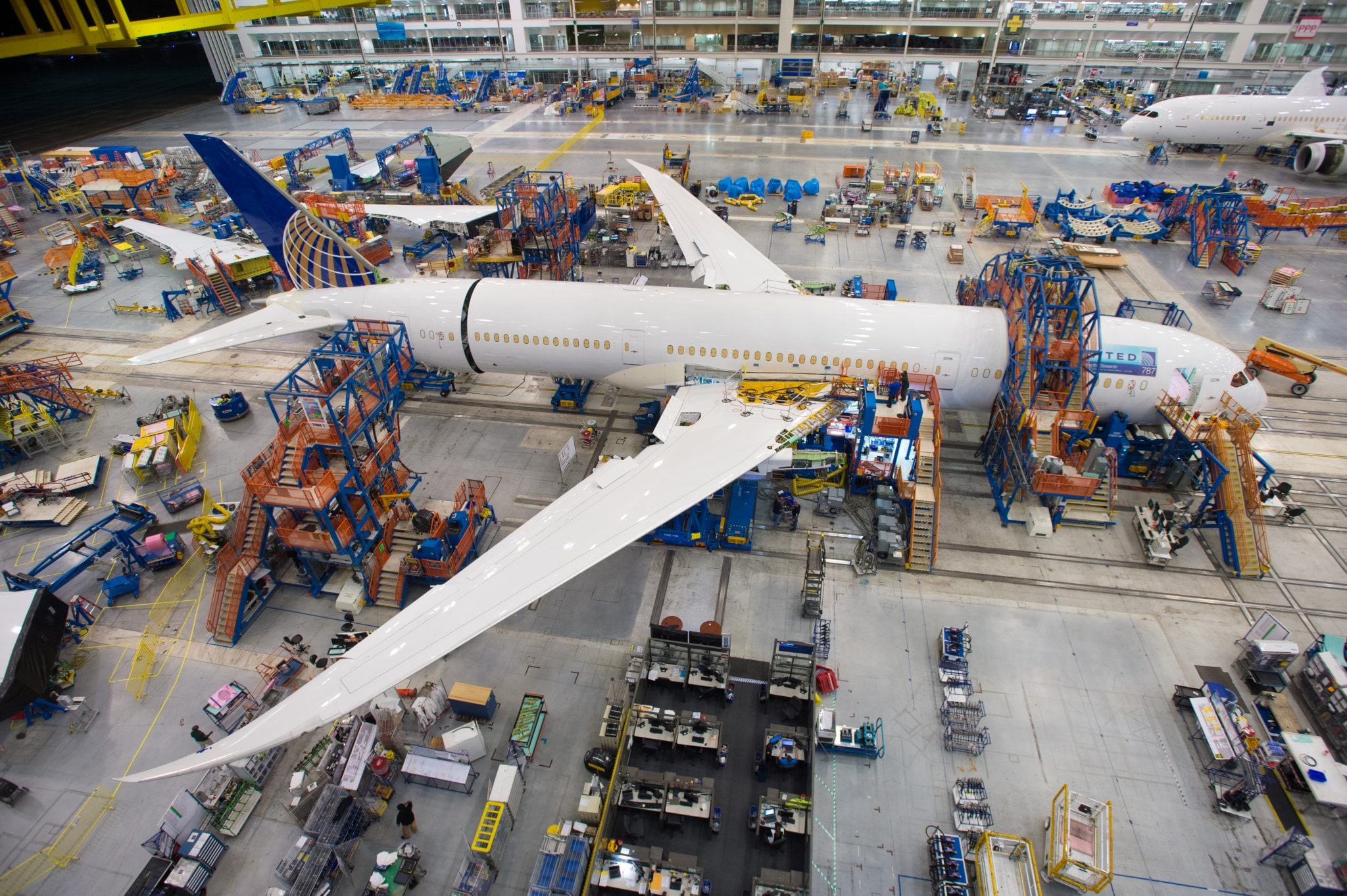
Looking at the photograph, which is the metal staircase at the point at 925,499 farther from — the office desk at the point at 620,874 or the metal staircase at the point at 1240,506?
the office desk at the point at 620,874

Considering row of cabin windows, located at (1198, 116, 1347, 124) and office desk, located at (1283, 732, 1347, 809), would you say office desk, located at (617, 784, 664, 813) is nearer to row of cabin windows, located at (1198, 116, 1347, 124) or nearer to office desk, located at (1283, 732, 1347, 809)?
office desk, located at (1283, 732, 1347, 809)

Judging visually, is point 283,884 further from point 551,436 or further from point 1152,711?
point 1152,711

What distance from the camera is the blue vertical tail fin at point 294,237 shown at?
69.4ft

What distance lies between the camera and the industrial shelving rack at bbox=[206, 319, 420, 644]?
15.5 meters

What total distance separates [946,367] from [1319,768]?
12247 mm

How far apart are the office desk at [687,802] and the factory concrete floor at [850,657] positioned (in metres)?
0.68

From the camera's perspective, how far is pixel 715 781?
1241 cm

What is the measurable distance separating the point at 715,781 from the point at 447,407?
1760cm

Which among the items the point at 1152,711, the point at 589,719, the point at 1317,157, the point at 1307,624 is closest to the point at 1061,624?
the point at 1152,711

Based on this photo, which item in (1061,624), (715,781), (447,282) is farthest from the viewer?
(447,282)

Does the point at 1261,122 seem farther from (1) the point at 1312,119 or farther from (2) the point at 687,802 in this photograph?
(2) the point at 687,802

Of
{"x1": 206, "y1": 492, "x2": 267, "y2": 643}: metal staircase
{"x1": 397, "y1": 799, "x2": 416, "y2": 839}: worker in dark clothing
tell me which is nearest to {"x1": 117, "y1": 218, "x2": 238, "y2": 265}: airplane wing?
{"x1": 206, "y1": 492, "x2": 267, "y2": 643}: metal staircase

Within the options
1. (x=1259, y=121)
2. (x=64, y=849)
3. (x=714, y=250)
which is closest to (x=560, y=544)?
(x=64, y=849)

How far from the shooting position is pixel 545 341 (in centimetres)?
2112
